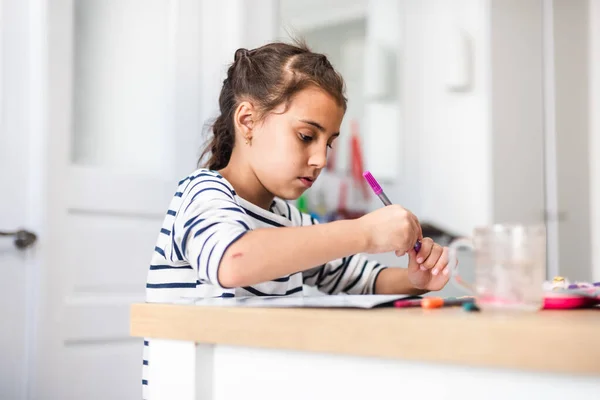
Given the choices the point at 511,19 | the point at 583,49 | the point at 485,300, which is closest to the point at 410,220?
the point at 485,300

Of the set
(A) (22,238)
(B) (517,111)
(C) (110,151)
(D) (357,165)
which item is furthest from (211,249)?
(B) (517,111)

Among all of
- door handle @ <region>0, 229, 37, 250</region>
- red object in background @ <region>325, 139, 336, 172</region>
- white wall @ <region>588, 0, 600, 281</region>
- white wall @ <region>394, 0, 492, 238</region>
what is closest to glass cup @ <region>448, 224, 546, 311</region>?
door handle @ <region>0, 229, 37, 250</region>

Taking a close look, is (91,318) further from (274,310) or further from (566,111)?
(566,111)

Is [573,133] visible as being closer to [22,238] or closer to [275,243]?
[22,238]

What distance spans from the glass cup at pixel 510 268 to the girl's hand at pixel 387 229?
0.23 meters

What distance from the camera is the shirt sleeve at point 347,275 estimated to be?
1328 millimetres

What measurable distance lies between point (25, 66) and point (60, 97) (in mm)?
117

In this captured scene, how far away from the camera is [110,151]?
213cm

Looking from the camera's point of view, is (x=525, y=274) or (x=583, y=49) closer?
(x=525, y=274)

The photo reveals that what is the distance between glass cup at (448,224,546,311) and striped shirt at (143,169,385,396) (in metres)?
0.27

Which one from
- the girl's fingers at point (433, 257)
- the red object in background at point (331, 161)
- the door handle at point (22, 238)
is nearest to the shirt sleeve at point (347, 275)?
the girl's fingers at point (433, 257)

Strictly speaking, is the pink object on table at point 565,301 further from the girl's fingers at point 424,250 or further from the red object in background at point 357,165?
the red object in background at point 357,165

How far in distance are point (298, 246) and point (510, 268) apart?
10.7 inches

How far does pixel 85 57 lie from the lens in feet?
6.77
